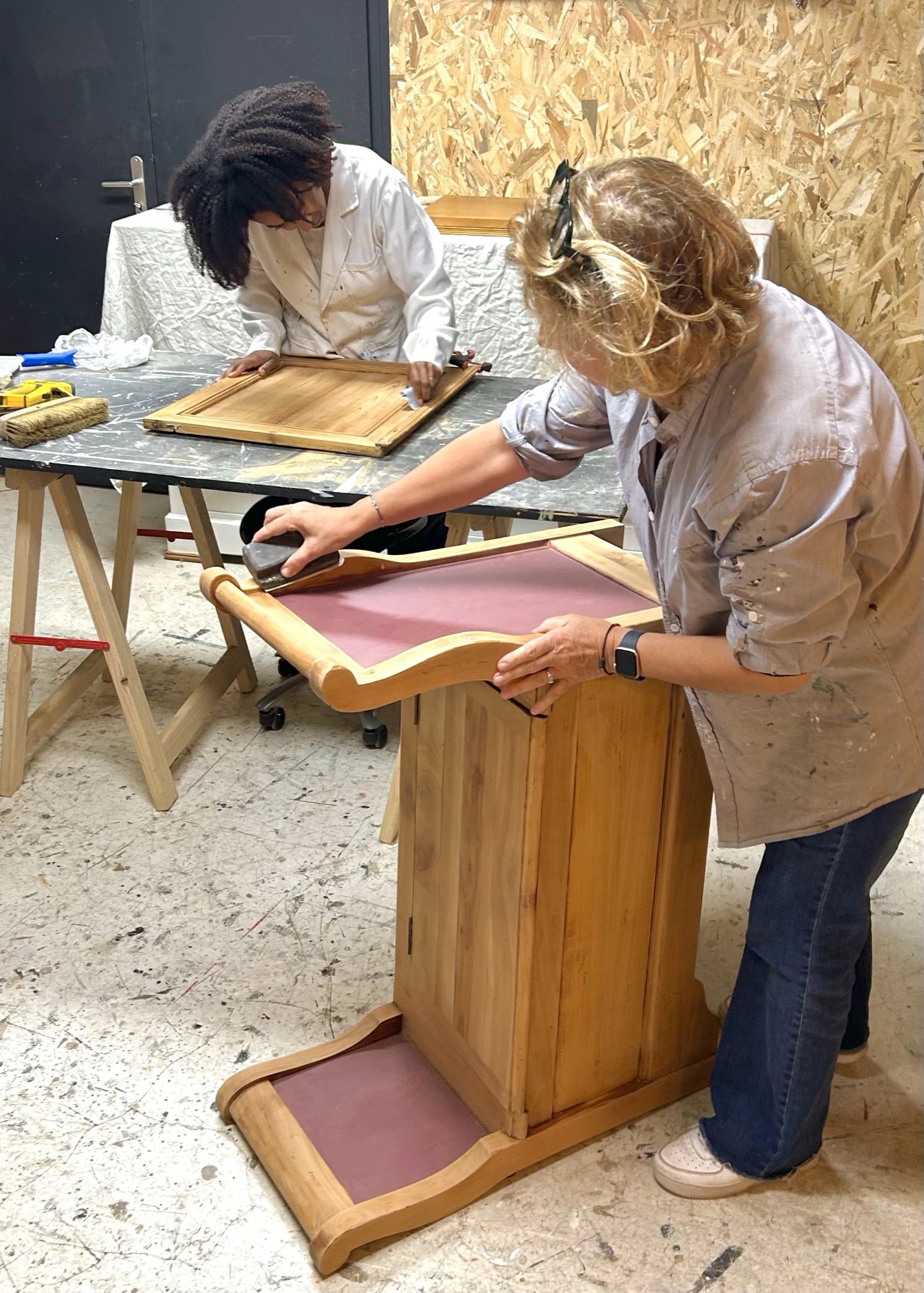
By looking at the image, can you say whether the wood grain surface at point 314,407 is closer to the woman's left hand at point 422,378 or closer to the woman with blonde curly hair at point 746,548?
the woman's left hand at point 422,378

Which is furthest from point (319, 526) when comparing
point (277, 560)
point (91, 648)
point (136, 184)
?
point (136, 184)

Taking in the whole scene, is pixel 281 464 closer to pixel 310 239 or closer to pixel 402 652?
pixel 310 239

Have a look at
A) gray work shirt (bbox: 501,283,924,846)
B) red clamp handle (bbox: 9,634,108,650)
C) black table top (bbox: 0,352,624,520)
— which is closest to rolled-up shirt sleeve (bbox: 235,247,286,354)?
black table top (bbox: 0,352,624,520)

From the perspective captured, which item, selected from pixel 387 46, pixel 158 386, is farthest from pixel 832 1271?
pixel 387 46

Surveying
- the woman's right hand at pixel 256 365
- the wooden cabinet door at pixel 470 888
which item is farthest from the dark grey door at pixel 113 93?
the wooden cabinet door at pixel 470 888

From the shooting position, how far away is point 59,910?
2.37 meters

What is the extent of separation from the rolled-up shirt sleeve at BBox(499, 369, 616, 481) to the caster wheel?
1325mm

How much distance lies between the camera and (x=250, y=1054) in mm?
2021

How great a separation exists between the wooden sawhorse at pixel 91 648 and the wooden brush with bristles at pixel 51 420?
0.08 metres

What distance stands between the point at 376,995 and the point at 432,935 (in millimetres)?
360

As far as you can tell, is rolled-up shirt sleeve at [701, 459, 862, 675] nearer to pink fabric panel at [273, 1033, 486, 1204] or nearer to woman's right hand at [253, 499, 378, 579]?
woman's right hand at [253, 499, 378, 579]

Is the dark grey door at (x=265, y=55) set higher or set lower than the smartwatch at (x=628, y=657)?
higher

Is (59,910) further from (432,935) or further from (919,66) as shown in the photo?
(919,66)

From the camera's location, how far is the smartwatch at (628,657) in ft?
4.68
